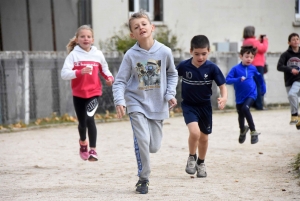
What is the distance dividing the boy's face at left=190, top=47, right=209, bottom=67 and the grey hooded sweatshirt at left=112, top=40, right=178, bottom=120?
2.46ft

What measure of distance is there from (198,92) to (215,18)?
1130cm

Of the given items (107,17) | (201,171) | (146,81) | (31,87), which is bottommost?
(201,171)

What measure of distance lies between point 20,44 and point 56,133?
486cm

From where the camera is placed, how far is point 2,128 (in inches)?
507

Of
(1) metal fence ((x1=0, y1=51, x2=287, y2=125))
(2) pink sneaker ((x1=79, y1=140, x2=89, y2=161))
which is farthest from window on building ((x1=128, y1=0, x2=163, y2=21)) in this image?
(2) pink sneaker ((x1=79, y1=140, x2=89, y2=161))

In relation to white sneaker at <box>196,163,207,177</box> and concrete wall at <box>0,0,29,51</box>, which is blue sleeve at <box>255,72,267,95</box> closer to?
white sneaker at <box>196,163,207,177</box>

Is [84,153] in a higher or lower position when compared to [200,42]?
lower

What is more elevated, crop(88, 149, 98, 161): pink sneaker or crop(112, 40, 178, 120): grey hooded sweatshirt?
crop(112, 40, 178, 120): grey hooded sweatshirt

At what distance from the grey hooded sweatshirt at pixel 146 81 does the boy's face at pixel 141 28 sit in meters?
0.15

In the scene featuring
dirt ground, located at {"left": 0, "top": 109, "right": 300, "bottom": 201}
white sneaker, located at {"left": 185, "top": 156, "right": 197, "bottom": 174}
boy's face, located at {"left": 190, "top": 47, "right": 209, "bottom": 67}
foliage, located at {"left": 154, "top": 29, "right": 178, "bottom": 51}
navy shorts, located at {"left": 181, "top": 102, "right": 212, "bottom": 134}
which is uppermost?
boy's face, located at {"left": 190, "top": 47, "right": 209, "bottom": 67}

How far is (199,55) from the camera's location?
7680 millimetres

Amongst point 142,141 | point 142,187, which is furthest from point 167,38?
point 142,187

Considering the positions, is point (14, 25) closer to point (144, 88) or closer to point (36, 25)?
point (36, 25)

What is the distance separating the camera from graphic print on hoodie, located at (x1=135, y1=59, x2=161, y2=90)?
6.91 meters
